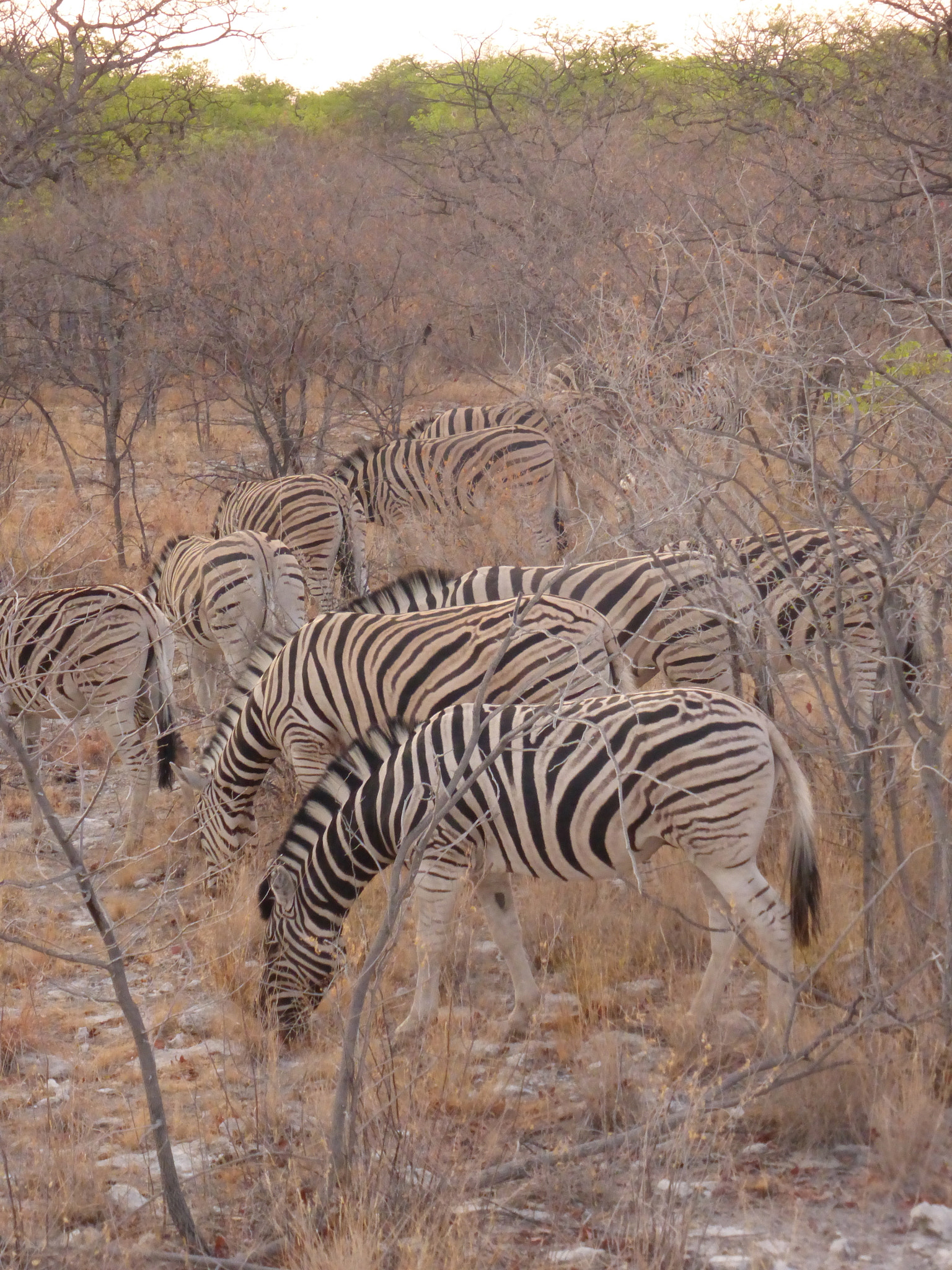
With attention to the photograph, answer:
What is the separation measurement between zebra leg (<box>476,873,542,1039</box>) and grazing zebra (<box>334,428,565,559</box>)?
4719 millimetres

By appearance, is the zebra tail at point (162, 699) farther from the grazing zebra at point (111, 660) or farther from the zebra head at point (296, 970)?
the zebra head at point (296, 970)

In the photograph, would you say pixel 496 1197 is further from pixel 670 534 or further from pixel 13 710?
pixel 13 710

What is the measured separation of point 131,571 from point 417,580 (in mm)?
5642

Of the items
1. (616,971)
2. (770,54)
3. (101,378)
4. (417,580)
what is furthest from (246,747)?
(770,54)

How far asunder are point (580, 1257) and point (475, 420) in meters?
8.51

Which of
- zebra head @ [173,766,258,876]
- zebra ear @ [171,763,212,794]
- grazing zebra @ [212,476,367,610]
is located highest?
grazing zebra @ [212,476,367,610]

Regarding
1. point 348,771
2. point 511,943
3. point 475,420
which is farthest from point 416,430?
point 511,943

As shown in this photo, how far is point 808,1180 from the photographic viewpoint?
11.6ft

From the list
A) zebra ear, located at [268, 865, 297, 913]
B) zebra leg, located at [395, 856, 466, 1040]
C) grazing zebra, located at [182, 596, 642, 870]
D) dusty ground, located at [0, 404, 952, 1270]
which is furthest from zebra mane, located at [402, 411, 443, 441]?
zebra leg, located at [395, 856, 466, 1040]

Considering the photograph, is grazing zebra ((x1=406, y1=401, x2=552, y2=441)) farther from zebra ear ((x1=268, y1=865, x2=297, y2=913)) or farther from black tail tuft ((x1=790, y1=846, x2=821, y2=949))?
black tail tuft ((x1=790, y1=846, x2=821, y2=949))

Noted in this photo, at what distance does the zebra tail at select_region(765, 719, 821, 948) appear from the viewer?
4.19 meters

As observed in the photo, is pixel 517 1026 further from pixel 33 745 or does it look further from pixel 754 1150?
pixel 33 745

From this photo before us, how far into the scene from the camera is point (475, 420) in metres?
11.0

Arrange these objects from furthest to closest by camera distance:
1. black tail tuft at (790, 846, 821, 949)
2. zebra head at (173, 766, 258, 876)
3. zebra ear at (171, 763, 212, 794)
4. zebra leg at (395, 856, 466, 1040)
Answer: zebra ear at (171, 763, 212, 794)
zebra head at (173, 766, 258, 876)
zebra leg at (395, 856, 466, 1040)
black tail tuft at (790, 846, 821, 949)
